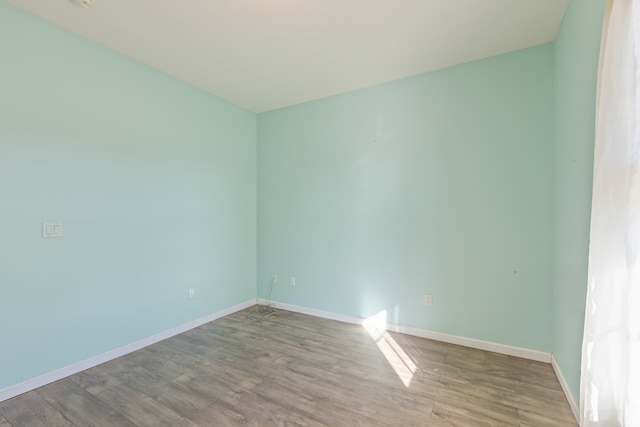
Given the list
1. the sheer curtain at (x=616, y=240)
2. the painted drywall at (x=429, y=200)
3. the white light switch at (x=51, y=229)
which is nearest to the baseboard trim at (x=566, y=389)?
the painted drywall at (x=429, y=200)

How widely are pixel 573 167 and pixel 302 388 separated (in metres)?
2.42

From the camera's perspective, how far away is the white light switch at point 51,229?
202 centimetres

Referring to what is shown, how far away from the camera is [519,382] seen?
2.01m

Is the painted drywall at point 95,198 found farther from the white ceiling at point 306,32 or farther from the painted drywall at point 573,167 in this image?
the painted drywall at point 573,167

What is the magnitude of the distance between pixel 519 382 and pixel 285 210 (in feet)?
9.46

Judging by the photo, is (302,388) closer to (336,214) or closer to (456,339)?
(456,339)

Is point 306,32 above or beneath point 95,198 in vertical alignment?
above

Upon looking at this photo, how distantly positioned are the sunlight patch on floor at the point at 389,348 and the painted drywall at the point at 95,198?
1.91 m

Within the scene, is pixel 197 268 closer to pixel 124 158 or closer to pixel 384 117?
pixel 124 158

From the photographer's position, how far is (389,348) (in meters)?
2.56

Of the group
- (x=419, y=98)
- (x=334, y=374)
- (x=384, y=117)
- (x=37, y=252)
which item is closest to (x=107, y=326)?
(x=37, y=252)

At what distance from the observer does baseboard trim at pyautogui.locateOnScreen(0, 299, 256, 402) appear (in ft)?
6.15

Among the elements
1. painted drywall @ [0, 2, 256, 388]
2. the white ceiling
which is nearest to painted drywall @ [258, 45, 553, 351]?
the white ceiling

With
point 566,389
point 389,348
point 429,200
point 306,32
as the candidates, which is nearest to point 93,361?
point 389,348
